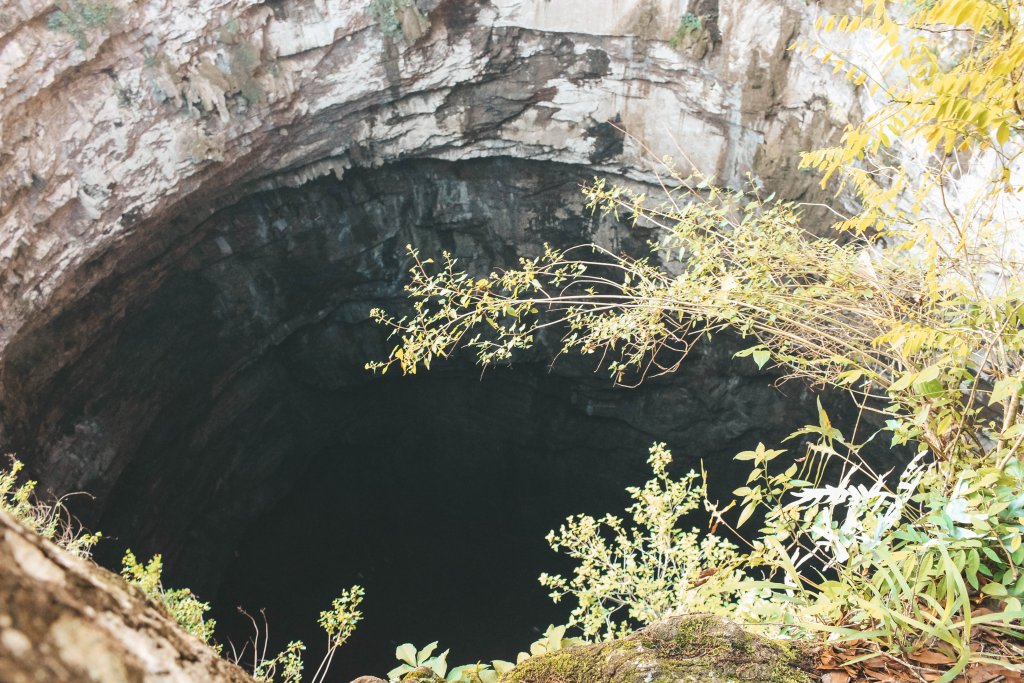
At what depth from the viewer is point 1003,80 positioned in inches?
49.8

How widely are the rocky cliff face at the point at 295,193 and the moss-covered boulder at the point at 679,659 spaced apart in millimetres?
4510

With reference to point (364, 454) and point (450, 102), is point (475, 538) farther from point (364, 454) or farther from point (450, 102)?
point (450, 102)

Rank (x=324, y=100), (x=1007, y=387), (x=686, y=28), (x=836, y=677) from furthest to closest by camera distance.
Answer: (x=324, y=100), (x=686, y=28), (x=1007, y=387), (x=836, y=677)

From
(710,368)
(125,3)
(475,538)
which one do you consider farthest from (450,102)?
(475,538)

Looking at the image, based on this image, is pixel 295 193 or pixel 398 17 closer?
pixel 398 17

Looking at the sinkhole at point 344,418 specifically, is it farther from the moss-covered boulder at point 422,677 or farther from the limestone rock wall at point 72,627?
the limestone rock wall at point 72,627

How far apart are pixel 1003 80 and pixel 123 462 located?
267 inches

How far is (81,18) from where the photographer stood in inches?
178

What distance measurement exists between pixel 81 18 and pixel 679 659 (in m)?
5.37

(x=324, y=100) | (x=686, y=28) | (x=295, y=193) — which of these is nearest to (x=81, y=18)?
(x=324, y=100)

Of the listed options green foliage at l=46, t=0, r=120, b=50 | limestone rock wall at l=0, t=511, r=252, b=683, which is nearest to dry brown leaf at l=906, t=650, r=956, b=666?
limestone rock wall at l=0, t=511, r=252, b=683

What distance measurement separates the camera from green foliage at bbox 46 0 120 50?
14.5 ft

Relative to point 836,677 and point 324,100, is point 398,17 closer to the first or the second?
point 324,100

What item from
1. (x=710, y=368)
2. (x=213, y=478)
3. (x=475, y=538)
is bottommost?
(x=475, y=538)
